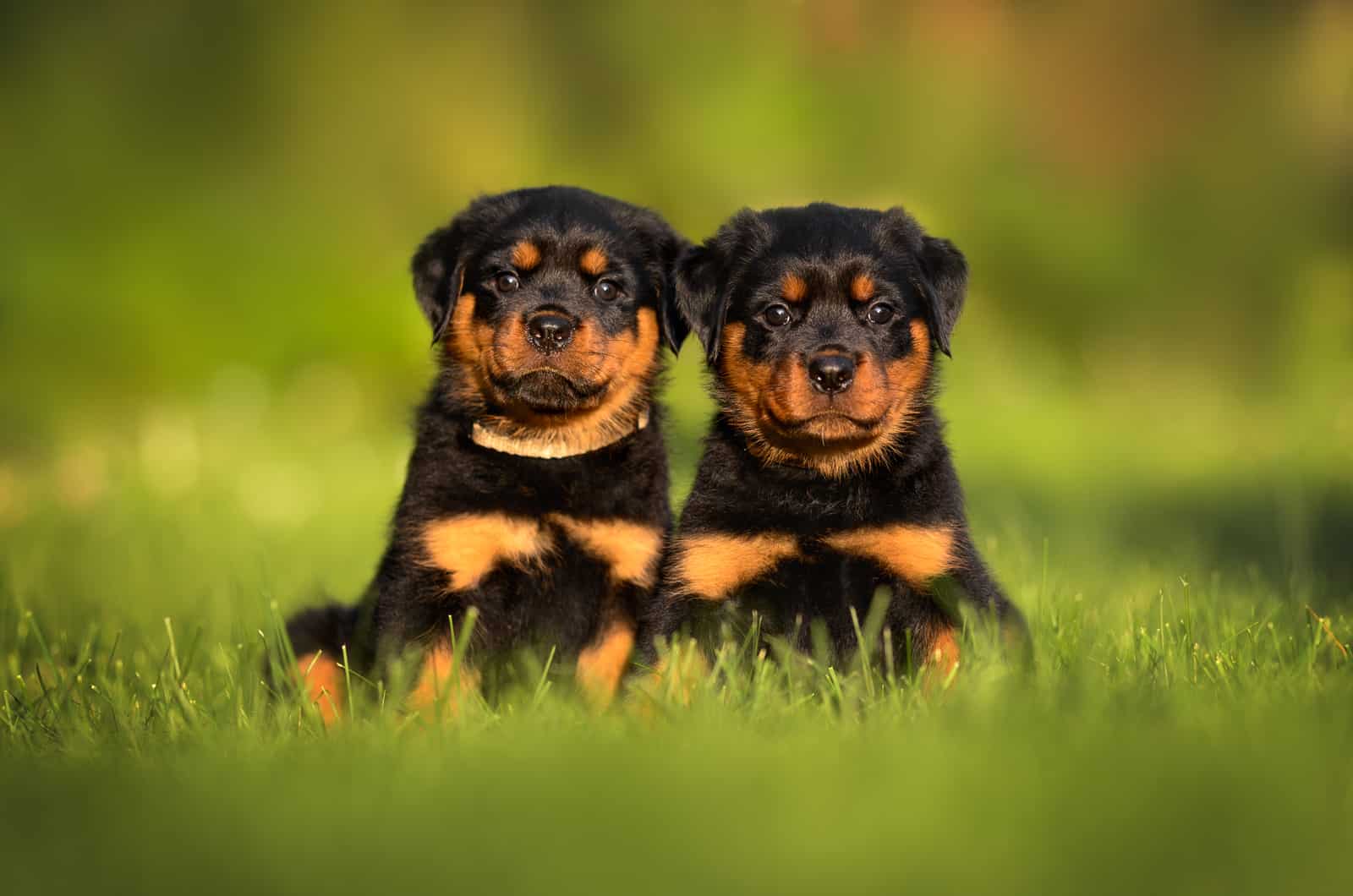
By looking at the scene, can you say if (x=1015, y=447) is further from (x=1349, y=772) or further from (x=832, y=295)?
(x=1349, y=772)

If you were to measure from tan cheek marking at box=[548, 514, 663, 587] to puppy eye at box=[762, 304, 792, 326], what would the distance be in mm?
626

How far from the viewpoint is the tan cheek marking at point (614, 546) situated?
11.6 ft

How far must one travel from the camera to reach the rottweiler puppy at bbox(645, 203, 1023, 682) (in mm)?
3283

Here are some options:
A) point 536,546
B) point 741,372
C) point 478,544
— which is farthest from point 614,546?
point 741,372

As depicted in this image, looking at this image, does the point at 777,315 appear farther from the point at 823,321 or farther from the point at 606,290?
the point at 606,290

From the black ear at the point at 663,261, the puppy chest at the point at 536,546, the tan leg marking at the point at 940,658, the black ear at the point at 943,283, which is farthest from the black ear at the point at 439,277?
the tan leg marking at the point at 940,658

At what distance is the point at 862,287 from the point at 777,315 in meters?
0.22

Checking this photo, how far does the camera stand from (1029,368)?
9.00 m

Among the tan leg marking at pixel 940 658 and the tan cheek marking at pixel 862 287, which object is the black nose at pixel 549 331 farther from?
the tan leg marking at pixel 940 658

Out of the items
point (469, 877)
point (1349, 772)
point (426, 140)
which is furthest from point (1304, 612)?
point (426, 140)

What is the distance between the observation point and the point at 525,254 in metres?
3.77

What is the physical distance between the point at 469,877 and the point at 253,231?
27.8 feet

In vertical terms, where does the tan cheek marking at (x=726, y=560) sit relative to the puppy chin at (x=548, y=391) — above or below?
below

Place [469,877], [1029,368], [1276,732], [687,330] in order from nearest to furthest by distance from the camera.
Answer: [469,877]
[1276,732]
[687,330]
[1029,368]
